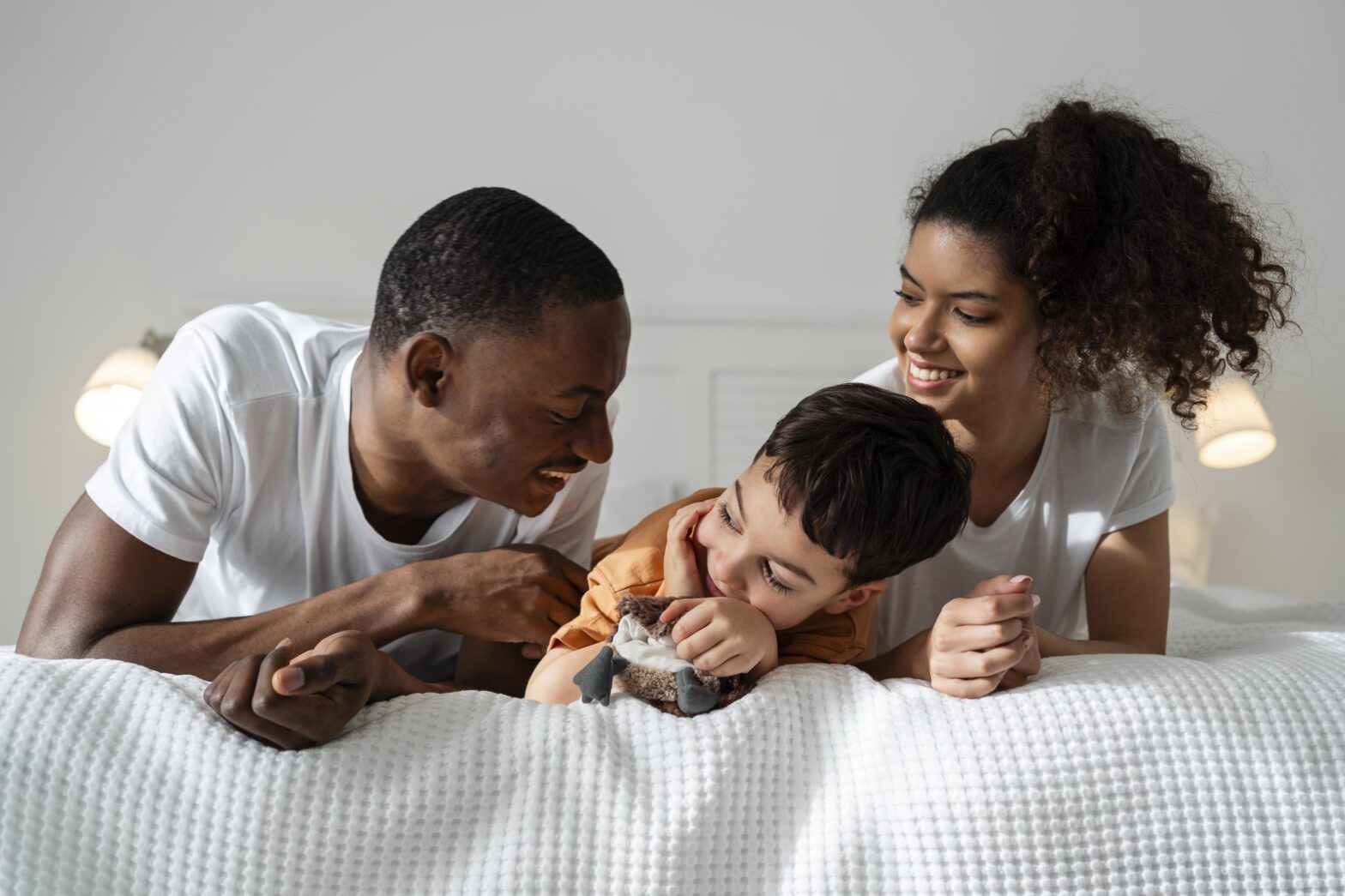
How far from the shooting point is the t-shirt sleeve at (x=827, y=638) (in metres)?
1.15

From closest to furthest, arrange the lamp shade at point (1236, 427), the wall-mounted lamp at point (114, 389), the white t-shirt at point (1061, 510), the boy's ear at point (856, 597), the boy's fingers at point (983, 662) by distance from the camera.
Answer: the boy's fingers at point (983, 662)
the boy's ear at point (856, 597)
the white t-shirt at point (1061, 510)
the wall-mounted lamp at point (114, 389)
the lamp shade at point (1236, 427)

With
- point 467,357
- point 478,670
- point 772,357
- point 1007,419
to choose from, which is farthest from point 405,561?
point 772,357

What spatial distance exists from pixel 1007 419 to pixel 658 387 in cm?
111

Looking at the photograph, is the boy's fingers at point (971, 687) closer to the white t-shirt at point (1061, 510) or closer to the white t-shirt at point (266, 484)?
the white t-shirt at point (1061, 510)

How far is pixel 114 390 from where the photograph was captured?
2.32 metres

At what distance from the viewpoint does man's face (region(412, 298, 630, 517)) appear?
1.18 m

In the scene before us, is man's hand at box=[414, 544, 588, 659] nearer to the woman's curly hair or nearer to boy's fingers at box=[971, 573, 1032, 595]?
boy's fingers at box=[971, 573, 1032, 595]

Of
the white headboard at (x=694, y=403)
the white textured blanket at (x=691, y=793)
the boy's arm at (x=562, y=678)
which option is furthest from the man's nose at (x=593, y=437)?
the white headboard at (x=694, y=403)

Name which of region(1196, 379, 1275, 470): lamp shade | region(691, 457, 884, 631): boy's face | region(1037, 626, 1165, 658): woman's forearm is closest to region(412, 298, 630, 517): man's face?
region(691, 457, 884, 631): boy's face

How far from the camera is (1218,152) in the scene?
2.70m

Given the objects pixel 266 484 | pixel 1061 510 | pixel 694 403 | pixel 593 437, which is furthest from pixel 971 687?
pixel 694 403

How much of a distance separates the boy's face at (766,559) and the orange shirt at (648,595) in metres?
0.07

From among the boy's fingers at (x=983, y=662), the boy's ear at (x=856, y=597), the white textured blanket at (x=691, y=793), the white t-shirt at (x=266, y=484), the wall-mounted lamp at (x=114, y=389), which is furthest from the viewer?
the wall-mounted lamp at (x=114, y=389)

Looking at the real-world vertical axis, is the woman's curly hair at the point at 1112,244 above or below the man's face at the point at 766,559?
above
